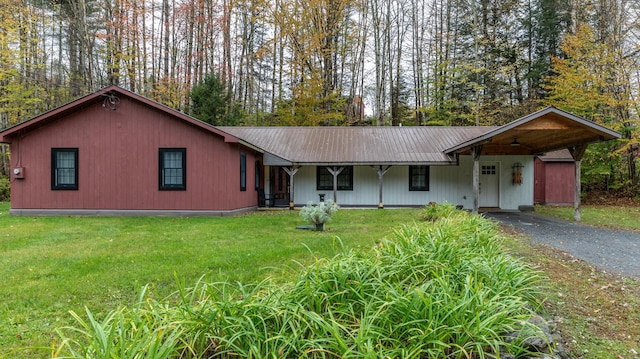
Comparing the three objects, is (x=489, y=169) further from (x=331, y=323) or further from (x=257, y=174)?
(x=331, y=323)

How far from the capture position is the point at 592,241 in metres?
7.43

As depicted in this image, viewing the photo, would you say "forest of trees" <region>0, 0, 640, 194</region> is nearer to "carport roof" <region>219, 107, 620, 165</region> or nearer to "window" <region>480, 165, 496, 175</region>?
"carport roof" <region>219, 107, 620, 165</region>

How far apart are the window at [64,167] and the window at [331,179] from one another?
8376 mm

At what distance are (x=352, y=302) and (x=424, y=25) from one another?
27.3 m

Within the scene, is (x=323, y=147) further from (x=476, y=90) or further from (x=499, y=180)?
(x=476, y=90)

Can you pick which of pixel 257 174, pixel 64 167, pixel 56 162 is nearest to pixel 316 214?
pixel 257 174

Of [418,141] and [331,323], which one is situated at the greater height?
[418,141]

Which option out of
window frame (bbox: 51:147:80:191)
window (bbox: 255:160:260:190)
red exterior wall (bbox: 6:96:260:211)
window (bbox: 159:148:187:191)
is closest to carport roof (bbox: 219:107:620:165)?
window (bbox: 255:160:260:190)

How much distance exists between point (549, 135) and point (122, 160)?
13140 mm

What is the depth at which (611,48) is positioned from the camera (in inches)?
699

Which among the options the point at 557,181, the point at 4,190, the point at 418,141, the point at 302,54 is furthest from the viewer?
the point at 302,54

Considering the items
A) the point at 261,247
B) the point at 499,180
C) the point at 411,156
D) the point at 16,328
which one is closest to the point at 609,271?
the point at 261,247

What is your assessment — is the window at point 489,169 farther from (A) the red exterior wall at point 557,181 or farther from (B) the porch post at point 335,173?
(B) the porch post at point 335,173

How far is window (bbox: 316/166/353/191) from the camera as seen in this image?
49.0 feet
